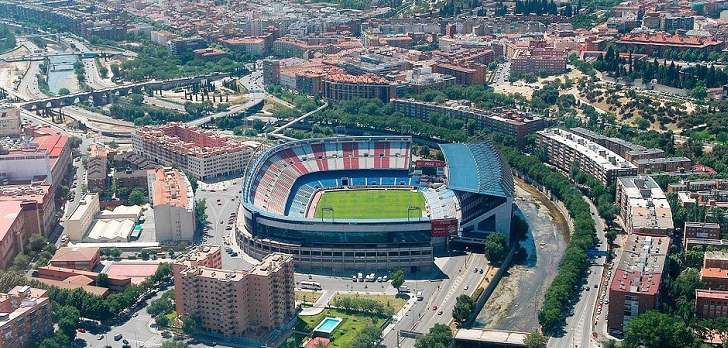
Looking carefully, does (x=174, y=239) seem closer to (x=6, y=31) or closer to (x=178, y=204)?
(x=178, y=204)

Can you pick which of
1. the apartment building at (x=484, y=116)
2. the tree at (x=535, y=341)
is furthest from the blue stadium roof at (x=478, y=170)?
the tree at (x=535, y=341)

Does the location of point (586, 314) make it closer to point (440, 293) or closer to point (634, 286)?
point (634, 286)

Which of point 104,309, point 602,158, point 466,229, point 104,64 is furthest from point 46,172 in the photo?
point 104,64

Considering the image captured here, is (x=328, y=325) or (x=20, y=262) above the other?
(x=20, y=262)

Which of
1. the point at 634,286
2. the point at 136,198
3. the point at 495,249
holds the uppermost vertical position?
the point at 634,286

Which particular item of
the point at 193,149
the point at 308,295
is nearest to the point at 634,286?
the point at 308,295

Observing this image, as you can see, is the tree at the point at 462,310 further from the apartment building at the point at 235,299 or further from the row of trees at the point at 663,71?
the row of trees at the point at 663,71

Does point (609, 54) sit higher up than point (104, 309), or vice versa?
point (609, 54)
